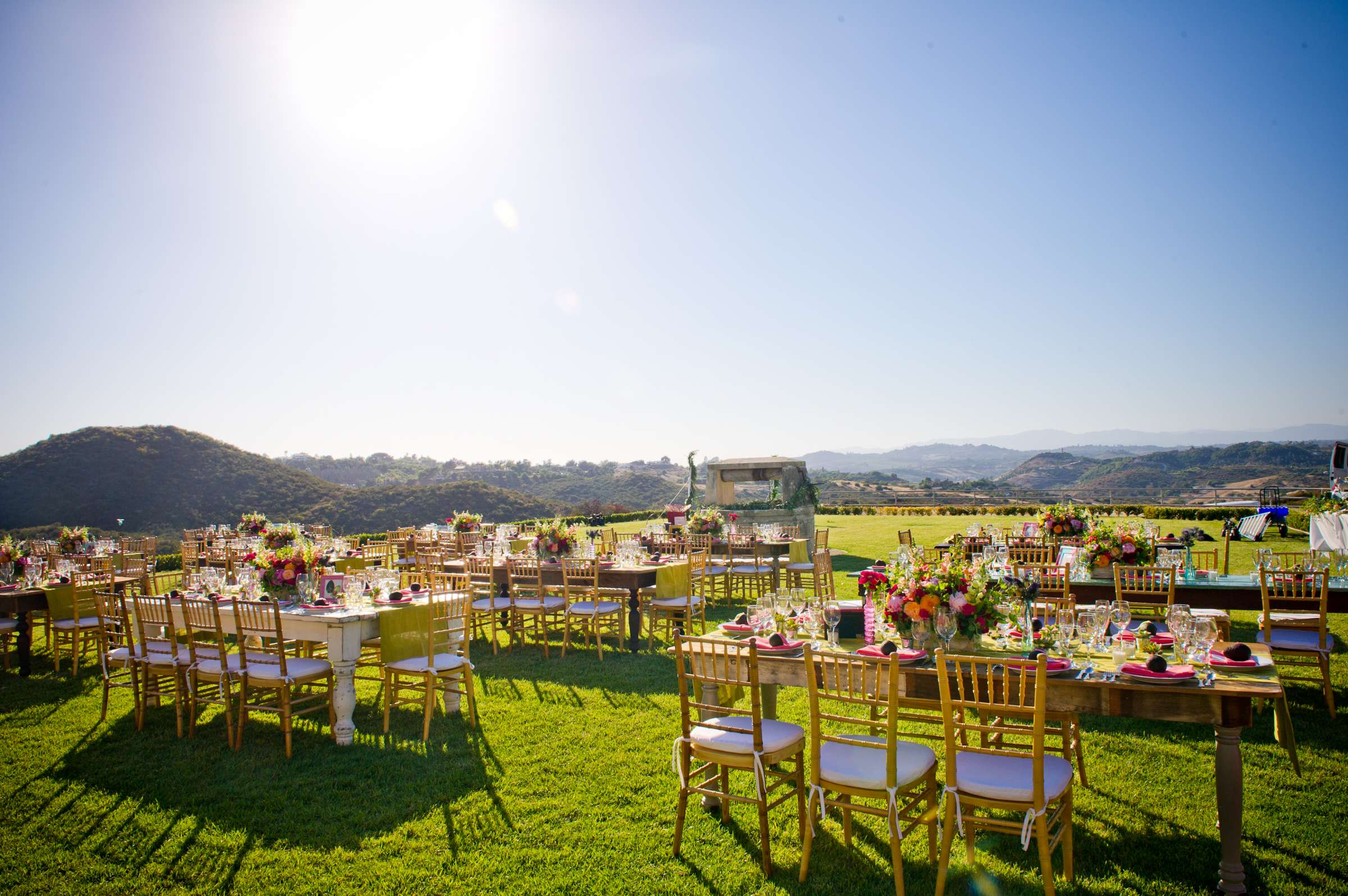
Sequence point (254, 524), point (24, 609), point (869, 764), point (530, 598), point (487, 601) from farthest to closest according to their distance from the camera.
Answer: point (254, 524) → point (530, 598) → point (487, 601) → point (24, 609) → point (869, 764)

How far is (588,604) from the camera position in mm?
9023

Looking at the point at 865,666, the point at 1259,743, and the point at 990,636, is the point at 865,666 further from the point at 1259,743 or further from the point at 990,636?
the point at 1259,743

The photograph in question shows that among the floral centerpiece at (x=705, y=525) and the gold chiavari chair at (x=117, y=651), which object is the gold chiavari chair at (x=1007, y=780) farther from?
the floral centerpiece at (x=705, y=525)

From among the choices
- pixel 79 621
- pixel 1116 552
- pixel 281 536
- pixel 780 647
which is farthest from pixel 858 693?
pixel 281 536

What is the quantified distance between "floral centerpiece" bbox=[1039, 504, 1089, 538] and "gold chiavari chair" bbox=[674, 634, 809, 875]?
7.46 meters

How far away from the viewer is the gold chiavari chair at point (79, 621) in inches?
311

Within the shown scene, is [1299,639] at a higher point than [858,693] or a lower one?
lower

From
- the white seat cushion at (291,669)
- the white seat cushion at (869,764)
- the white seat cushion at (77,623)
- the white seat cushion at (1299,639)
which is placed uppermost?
the white seat cushion at (869,764)

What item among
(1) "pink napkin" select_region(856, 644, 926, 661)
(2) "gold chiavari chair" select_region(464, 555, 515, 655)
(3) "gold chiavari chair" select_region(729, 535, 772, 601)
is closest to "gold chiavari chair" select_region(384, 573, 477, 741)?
(2) "gold chiavari chair" select_region(464, 555, 515, 655)

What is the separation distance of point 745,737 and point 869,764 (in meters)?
0.66

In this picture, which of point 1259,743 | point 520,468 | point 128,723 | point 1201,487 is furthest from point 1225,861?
point 520,468

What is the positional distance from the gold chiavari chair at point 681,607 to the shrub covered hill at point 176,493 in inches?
742

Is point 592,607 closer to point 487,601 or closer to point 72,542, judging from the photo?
point 487,601

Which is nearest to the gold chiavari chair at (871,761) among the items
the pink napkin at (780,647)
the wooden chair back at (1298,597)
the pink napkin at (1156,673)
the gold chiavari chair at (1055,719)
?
the pink napkin at (780,647)
